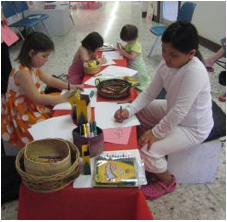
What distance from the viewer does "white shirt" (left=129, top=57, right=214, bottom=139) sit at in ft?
4.57

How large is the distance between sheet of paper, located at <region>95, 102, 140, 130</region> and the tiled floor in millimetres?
562

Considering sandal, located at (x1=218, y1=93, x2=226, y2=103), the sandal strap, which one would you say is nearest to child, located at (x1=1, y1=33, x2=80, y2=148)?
the sandal strap

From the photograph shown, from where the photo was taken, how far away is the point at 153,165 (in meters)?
1.58

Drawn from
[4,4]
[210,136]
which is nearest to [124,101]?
[210,136]

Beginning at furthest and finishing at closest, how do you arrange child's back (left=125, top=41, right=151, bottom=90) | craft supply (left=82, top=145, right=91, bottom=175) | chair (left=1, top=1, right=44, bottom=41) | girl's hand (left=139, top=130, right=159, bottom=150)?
chair (left=1, top=1, right=44, bottom=41) < child's back (left=125, top=41, right=151, bottom=90) < girl's hand (left=139, top=130, right=159, bottom=150) < craft supply (left=82, top=145, right=91, bottom=175)

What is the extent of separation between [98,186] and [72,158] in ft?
0.48

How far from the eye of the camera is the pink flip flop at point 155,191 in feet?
5.58

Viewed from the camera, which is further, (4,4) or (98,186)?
(4,4)

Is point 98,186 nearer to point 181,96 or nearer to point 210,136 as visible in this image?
point 181,96

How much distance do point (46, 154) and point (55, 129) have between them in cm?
27

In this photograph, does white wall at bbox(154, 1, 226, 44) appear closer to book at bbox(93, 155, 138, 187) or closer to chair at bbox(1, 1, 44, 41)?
chair at bbox(1, 1, 44, 41)

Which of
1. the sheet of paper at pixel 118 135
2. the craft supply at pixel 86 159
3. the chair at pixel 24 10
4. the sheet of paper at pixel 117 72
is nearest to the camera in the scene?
the craft supply at pixel 86 159

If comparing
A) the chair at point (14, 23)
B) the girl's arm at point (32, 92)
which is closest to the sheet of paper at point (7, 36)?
the girl's arm at point (32, 92)

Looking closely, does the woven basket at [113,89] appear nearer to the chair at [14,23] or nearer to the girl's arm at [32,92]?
the girl's arm at [32,92]
